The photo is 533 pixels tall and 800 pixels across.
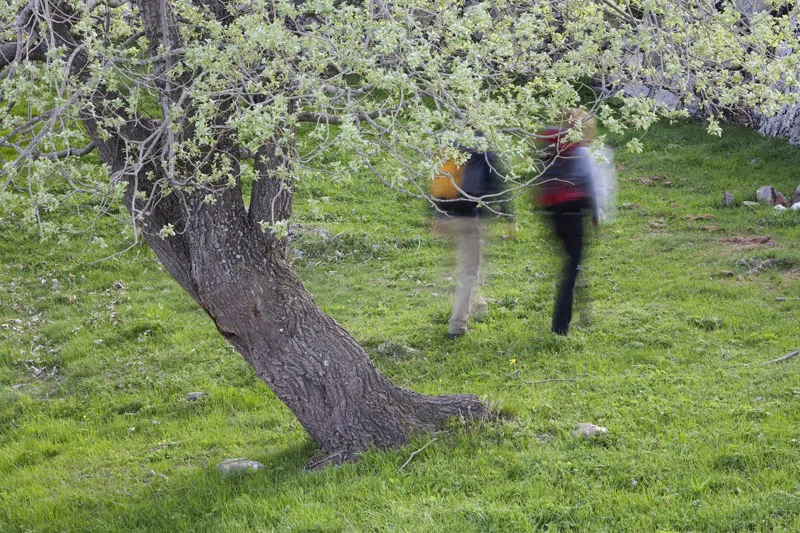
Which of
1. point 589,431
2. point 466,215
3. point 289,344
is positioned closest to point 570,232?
point 466,215

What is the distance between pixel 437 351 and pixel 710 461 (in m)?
4.37

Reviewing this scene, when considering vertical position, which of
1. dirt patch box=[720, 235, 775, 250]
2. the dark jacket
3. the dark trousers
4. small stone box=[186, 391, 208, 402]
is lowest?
small stone box=[186, 391, 208, 402]

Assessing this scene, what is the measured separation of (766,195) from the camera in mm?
16047

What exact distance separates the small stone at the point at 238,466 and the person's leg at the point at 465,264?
379 cm

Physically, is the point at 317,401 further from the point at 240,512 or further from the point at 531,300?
the point at 531,300

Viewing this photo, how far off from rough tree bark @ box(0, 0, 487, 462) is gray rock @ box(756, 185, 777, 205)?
10613 mm

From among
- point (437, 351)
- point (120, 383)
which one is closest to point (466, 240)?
point (437, 351)

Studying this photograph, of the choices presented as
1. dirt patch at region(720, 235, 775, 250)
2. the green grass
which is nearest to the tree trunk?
the green grass

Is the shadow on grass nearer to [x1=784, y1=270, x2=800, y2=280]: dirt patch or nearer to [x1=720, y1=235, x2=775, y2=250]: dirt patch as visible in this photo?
[x1=784, y1=270, x2=800, y2=280]: dirt patch

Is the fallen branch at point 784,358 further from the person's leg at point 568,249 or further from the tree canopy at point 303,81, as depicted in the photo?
the tree canopy at point 303,81

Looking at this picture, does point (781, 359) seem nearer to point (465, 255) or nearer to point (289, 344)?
point (465, 255)

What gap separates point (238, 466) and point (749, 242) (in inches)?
393

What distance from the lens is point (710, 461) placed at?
665cm

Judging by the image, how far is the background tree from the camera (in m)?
5.81
